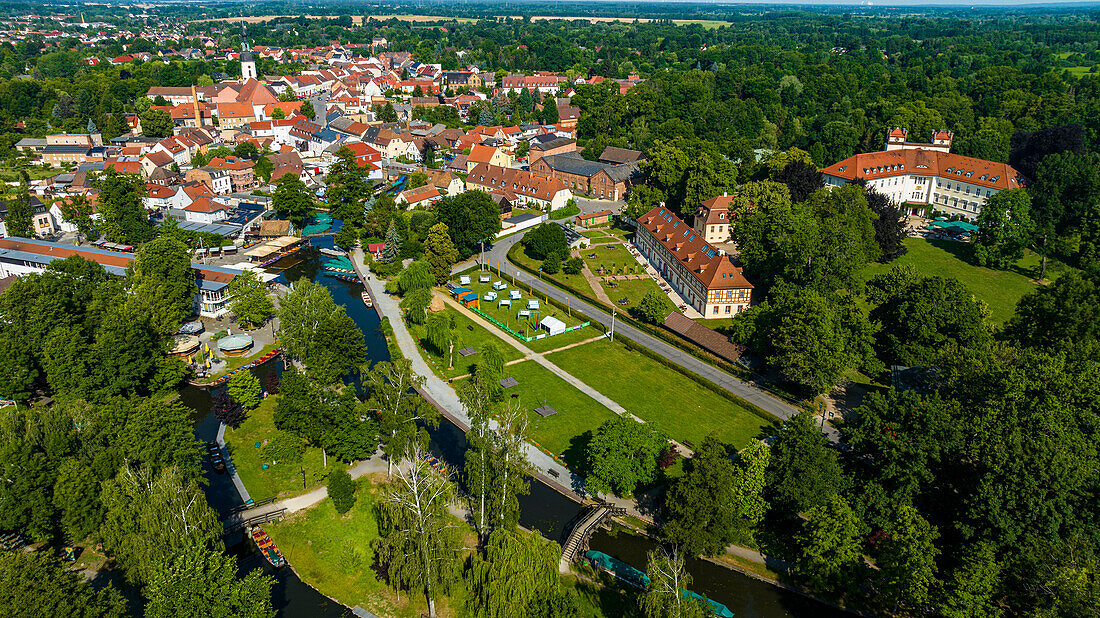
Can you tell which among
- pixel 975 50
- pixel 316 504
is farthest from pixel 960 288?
pixel 975 50

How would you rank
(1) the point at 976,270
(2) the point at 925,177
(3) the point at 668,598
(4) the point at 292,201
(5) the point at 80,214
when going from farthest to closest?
1. (2) the point at 925,177
2. (4) the point at 292,201
3. (5) the point at 80,214
4. (1) the point at 976,270
5. (3) the point at 668,598

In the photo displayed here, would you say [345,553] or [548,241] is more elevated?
[548,241]

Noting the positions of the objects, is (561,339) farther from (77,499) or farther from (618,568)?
(77,499)

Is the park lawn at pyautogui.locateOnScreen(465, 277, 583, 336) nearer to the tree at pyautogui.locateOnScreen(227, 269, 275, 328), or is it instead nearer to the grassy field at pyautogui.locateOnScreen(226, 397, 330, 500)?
the tree at pyautogui.locateOnScreen(227, 269, 275, 328)

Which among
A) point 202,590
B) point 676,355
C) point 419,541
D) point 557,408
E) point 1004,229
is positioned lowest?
point 557,408

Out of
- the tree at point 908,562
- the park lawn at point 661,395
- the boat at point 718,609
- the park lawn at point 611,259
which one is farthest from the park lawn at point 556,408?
the park lawn at point 611,259

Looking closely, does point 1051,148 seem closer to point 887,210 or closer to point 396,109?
point 887,210

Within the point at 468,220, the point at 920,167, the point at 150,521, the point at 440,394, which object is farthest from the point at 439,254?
the point at 920,167

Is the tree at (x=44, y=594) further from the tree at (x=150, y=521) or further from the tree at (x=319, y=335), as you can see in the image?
the tree at (x=319, y=335)
